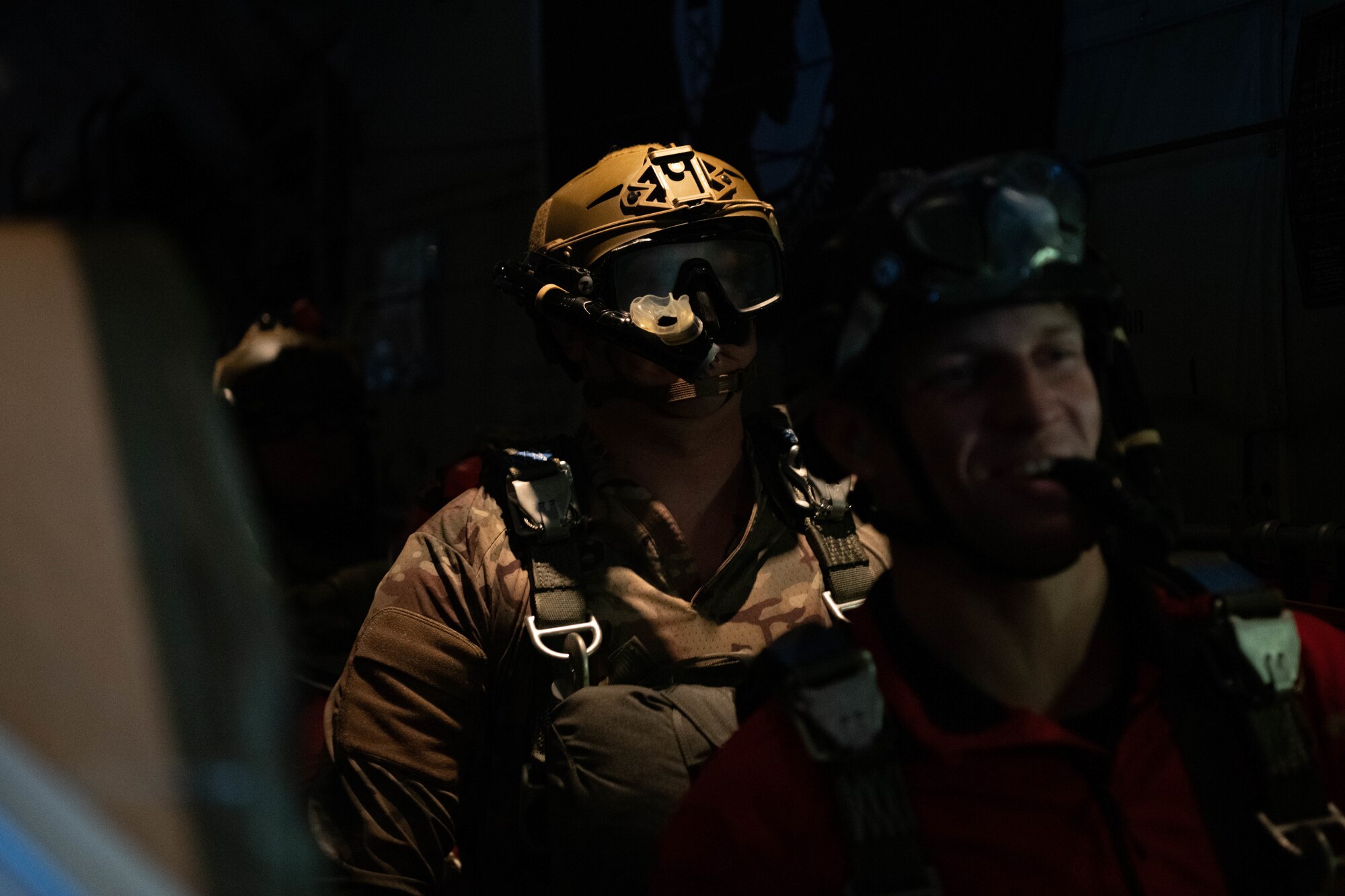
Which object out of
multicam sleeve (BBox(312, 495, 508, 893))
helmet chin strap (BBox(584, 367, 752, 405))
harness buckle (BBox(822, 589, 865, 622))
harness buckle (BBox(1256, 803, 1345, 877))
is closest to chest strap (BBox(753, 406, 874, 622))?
harness buckle (BBox(822, 589, 865, 622))

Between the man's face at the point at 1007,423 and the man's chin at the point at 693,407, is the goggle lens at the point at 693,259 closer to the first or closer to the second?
the man's chin at the point at 693,407

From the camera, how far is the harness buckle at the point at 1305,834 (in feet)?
4.25

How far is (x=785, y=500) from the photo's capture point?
2631mm

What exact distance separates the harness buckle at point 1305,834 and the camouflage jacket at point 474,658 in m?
1.20

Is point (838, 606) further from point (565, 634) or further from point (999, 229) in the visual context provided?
point (999, 229)

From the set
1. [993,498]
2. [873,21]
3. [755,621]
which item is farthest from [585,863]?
[873,21]

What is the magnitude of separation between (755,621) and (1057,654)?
1.06 metres

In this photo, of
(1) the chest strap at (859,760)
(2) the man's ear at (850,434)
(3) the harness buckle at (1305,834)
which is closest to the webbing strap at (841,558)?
(2) the man's ear at (850,434)

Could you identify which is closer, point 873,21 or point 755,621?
point 755,621

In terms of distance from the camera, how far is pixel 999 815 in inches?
53.1

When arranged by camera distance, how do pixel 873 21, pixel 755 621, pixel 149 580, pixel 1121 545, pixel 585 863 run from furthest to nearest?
pixel 873 21 < pixel 755 621 < pixel 585 863 < pixel 1121 545 < pixel 149 580

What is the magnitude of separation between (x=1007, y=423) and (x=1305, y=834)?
0.57 metres

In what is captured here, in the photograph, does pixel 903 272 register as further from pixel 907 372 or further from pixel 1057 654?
pixel 1057 654

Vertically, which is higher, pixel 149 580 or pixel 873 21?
pixel 873 21
